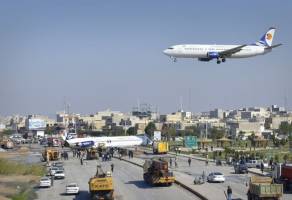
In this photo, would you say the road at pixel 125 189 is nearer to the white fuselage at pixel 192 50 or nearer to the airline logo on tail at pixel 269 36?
the white fuselage at pixel 192 50

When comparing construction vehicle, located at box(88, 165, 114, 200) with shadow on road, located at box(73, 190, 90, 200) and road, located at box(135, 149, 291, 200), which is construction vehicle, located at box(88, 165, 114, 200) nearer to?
shadow on road, located at box(73, 190, 90, 200)

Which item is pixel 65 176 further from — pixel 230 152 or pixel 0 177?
pixel 230 152

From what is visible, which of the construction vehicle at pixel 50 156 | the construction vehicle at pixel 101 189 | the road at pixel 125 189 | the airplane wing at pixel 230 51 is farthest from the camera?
the airplane wing at pixel 230 51

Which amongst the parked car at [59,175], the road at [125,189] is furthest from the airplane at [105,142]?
the parked car at [59,175]

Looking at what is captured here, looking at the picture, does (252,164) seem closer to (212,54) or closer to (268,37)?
(212,54)

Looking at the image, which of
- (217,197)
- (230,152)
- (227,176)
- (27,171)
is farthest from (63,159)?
(217,197)

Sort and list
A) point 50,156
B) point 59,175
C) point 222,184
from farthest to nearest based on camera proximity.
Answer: point 50,156 → point 59,175 → point 222,184

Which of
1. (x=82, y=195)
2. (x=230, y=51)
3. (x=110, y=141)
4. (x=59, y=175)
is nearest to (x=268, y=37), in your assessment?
(x=230, y=51)

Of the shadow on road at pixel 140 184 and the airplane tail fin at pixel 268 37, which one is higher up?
the airplane tail fin at pixel 268 37

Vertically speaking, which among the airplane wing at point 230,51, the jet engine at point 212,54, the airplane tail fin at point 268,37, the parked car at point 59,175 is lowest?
the parked car at point 59,175

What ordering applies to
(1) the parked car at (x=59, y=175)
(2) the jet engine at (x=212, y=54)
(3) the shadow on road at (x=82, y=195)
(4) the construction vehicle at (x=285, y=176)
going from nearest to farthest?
(3) the shadow on road at (x=82, y=195) < (4) the construction vehicle at (x=285, y=176) < (1) the parked car at (x=59, y=175) < (2) the jet engine at (x=212, y=54)

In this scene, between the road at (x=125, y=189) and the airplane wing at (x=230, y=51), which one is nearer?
the road at (x=125, y=189)

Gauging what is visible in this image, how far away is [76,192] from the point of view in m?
45.4

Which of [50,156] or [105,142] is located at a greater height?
[105,142]
